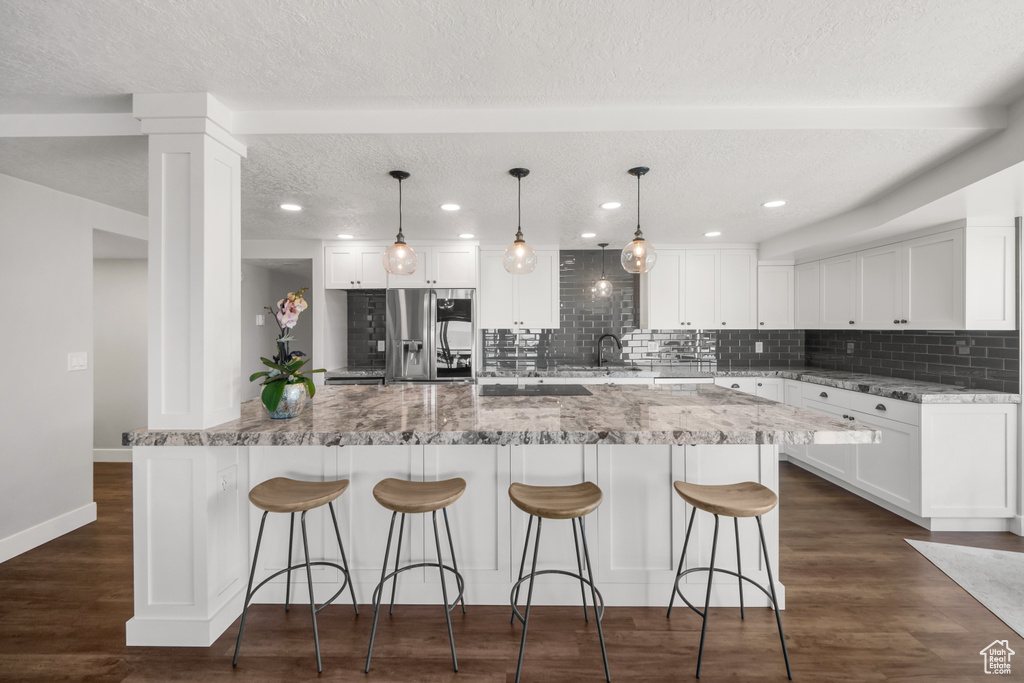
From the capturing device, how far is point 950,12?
1459mm

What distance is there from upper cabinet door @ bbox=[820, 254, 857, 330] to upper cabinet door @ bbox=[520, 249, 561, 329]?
2.71 m

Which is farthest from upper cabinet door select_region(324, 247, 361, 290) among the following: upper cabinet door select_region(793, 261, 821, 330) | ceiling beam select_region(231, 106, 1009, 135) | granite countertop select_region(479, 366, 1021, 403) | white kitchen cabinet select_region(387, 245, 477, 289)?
upper cabinet door select_region(793, 261, 821, 330)

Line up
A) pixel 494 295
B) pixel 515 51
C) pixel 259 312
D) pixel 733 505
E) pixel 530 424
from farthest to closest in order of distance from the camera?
pixel 259 312 → pixel 494 295 → pixel 530 424 → pixel 733 505 → pixel 515 51

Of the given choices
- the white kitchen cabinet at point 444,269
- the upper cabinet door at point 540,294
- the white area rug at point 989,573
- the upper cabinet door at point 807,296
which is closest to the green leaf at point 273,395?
the white kitchen cabinet at point 444,269

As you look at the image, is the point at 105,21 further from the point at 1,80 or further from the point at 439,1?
the point at 439,1

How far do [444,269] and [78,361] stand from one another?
2.97 metres

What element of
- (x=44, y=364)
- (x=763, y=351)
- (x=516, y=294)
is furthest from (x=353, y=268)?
(x=763, y=351)

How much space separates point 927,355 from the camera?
147 inches

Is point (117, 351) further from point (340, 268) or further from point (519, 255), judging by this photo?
point (519, 255)

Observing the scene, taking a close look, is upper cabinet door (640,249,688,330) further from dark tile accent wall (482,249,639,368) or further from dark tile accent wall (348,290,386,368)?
dark tile accent wall (348,290,386,368)

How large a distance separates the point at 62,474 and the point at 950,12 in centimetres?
528

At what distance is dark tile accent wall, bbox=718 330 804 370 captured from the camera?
17.0ft

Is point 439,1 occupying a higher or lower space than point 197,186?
higher

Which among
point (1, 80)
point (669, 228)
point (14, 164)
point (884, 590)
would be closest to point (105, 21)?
point (1, 80)
